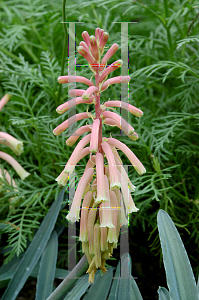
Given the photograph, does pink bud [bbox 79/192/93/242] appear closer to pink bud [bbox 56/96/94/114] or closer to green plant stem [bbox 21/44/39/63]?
pink bud [bbox 56/96/94/114]

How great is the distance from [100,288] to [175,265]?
0.34 metres

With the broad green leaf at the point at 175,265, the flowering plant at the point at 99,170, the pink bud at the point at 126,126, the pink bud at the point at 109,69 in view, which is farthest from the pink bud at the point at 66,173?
the broad green leaf at the point at 175,265

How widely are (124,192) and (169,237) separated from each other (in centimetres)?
22

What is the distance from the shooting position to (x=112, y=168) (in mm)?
729

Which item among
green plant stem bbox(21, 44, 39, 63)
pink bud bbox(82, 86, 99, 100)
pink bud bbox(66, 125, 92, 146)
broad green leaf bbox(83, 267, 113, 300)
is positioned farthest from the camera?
green plant stem bbox(21, 44, 39, 63)

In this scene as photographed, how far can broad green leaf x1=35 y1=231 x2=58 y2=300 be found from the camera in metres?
1.05

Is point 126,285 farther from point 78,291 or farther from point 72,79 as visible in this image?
point 72,79

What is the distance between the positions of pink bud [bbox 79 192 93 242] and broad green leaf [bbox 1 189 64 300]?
0.40 meters

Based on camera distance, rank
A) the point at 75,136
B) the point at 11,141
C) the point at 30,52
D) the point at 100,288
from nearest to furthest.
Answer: the point at 75,136, the point at 100,288, the point at 11,141, the point at 30,52

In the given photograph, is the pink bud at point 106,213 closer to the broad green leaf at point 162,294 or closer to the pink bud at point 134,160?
the pink bud at point 134,160

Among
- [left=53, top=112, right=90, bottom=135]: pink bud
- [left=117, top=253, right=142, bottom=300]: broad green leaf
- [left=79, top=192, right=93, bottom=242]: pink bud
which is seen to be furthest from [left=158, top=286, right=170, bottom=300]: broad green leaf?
[left=53, top=112, right=90, bottom=135]: pink bud

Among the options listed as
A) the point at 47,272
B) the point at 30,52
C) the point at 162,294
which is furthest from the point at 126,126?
the point at 30,52

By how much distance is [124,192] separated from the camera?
31.1 inches

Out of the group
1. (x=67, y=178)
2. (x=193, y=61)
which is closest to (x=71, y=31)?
(x=67, y=178)
